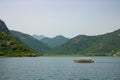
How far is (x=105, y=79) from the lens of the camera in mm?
114938

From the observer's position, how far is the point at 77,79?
116 metres

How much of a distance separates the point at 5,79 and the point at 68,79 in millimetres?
28189

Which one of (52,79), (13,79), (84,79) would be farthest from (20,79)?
(84,79)

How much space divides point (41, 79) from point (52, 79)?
4.99m

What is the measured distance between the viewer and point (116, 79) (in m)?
115

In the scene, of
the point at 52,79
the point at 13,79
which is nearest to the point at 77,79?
the point at 52,79

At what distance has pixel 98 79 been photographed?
380ft

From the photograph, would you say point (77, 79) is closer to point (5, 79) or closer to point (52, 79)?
point (52, 79)

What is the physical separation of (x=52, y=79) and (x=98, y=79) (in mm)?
20852

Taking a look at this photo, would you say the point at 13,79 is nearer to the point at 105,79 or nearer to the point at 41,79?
the point at 41,79

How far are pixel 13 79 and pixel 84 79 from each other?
3200 cm

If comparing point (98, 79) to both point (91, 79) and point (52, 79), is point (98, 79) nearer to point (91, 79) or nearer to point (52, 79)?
point (91, 79)

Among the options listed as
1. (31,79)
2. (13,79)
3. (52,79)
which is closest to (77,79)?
(52,79)

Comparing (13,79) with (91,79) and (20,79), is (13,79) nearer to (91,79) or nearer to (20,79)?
(20,79)
